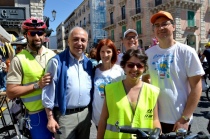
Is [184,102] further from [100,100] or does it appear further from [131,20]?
[131,20]

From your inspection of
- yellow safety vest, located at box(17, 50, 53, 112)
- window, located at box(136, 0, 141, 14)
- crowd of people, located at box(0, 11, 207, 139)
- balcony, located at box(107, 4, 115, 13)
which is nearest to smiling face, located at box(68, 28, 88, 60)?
crowd of people, located at box(0, 11, 207, 139)

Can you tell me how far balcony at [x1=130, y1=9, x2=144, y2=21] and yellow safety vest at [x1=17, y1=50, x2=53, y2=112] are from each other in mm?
29518

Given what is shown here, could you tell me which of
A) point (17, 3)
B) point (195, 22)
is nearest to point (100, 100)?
point (17, 3)

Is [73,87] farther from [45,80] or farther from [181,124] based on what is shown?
[181,124]

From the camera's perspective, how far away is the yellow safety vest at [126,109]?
1836 millimetres

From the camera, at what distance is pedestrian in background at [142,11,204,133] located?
203 cm

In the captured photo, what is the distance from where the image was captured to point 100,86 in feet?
8.07

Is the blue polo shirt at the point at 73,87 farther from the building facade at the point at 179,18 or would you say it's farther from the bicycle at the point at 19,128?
the building facade at the point at 179,18

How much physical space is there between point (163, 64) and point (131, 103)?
1.86ft

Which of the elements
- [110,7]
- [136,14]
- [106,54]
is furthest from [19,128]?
[110,7]

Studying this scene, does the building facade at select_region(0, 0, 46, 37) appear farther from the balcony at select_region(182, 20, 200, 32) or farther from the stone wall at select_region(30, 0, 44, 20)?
the balcony at select_region(182, 20, 200, 32)

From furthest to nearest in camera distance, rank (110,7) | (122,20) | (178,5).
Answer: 1. (110,7)
2. (122,20)
3. (178,5)

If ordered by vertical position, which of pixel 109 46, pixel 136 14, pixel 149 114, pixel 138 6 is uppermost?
pixel 138 6

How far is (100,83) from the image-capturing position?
2471 mm
